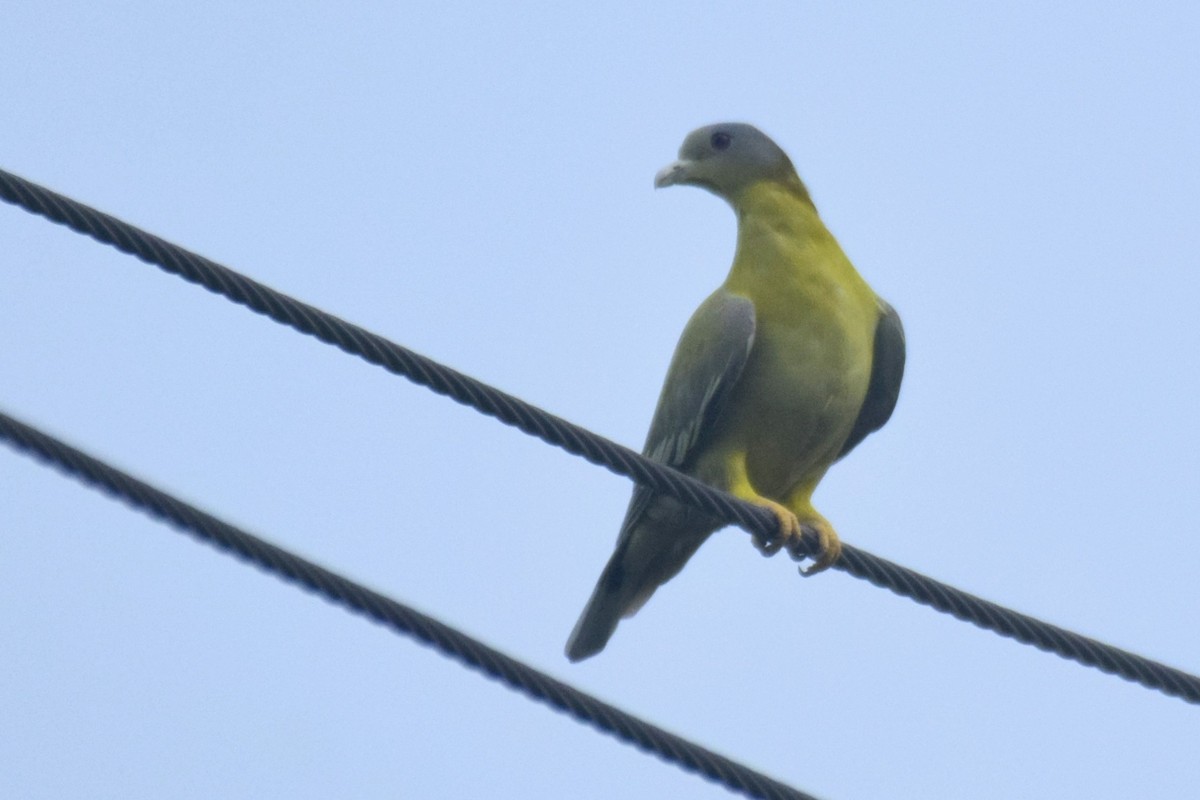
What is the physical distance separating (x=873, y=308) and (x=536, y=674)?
12.3ft

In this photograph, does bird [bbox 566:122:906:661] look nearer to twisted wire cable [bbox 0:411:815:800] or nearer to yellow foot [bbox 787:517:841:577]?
yellow foot [bbox 787:517:841:577]

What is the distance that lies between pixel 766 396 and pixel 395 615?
3.40m

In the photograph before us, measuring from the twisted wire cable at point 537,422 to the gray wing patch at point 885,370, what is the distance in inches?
82.4

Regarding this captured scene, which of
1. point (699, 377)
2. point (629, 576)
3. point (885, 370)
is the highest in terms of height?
point (885, 370)

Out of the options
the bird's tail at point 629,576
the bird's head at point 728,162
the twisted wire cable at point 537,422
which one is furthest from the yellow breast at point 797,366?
the twisted wire cable at point 537,422

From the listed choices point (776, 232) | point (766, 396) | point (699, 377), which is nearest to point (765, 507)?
point (766, 396)

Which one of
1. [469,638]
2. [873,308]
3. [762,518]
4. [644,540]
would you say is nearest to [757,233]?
[873,308]

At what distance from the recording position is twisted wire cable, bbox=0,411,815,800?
3.38 m

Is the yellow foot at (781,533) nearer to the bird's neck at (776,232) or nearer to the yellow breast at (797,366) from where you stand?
the yellow breast at (797,366)

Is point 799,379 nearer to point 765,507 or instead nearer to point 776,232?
point 765,507

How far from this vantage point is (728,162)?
784 centimetres

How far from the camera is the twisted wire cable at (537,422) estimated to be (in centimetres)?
382

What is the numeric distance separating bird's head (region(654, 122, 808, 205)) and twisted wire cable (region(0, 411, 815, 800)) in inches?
163

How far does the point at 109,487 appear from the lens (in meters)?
3.39
